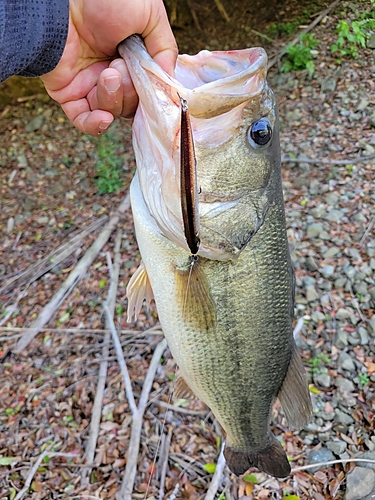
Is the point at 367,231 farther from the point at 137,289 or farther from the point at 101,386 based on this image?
the point at 137,289

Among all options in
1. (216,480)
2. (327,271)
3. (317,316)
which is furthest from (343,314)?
(216,480)

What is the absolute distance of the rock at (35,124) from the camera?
19.6ft

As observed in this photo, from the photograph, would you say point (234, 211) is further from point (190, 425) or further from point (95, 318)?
point (95, 318)

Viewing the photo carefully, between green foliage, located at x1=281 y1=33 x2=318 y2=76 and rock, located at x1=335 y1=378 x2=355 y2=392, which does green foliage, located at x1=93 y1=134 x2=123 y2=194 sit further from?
rock, located at x1=335 y1=378 x2=355 y2=392

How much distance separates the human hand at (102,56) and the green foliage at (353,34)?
382 cm

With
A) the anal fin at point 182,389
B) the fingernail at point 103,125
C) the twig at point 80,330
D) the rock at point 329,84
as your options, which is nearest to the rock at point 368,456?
the anal fin at point 182,389

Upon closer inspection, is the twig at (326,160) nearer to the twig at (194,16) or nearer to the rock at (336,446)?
the rock at (336,446)

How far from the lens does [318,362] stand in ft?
9.86

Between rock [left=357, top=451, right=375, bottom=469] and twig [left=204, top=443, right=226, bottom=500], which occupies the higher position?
twig [left=204, top=443, right=226, bottom=500]

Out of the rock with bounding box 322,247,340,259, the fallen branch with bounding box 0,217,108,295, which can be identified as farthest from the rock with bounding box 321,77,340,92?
the fallen branch with bounding box 0,217,108,295

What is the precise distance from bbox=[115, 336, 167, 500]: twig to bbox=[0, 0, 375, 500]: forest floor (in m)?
0.07

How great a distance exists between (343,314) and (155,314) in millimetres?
1348

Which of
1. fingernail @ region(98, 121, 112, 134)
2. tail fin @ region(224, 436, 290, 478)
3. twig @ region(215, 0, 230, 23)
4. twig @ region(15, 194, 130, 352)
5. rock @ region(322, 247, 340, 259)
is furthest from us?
twig @ region(215, 0, 230, 23)

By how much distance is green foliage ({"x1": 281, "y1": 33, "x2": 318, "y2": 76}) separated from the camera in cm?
518
